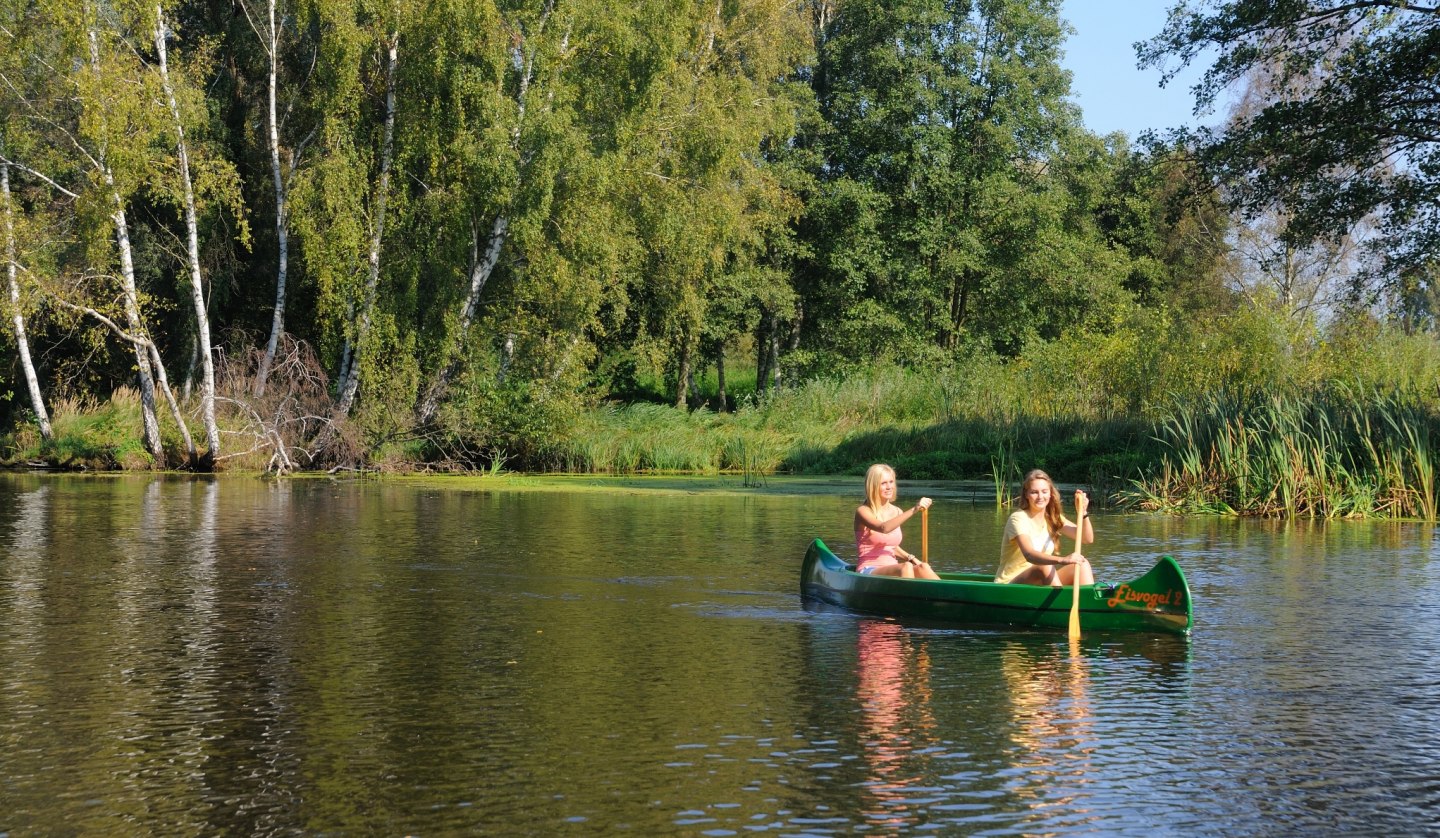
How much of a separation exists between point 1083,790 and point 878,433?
79.9 feet

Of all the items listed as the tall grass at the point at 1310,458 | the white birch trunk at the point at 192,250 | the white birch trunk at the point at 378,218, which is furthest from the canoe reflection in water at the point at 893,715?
the white birch trunk at the point at 192,250

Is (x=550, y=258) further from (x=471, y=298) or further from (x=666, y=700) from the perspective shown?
(x=666, y=700)

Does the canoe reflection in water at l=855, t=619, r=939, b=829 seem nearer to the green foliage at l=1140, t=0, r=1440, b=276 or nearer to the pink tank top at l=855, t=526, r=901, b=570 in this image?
the pink tank top at l=855, t=526, r=901, b=570

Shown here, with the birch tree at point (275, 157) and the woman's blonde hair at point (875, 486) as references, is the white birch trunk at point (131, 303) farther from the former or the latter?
the woman's blonde hair at point (875, 486)

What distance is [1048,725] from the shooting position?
7.63m

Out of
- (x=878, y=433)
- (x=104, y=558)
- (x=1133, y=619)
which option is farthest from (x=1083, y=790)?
(x=878, y=433)

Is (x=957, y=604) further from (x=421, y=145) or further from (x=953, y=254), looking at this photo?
(x=953, y=254)

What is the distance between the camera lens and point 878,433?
30.6m

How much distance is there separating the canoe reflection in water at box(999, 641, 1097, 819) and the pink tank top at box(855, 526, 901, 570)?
194 cm

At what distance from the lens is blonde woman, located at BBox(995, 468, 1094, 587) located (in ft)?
35.1

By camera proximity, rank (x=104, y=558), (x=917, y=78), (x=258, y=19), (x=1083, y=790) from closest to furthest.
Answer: (x=1083, y=790), (x=104, y=558), (x=258, y=19), (x=917, y=78)

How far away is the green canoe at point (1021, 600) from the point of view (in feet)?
33.3

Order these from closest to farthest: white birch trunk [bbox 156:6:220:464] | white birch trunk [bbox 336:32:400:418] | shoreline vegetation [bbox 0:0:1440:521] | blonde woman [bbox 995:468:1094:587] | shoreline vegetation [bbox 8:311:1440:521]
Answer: blonde woman [bbox 995:468:1094:587] < shoreline vegetation [bbox 8:311:1440:521] < shoreline vegetation [bbox 0:0:1440:521] < white birch trunk [bbox 156:6:220:464] < white birch trunk [bbox 336:32:400:418]

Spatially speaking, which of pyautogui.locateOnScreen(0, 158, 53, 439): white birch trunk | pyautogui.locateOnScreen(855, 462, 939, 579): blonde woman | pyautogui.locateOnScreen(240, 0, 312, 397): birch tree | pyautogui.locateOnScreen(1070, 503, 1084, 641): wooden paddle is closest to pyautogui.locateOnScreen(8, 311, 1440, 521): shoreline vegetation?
pyautogui.locateOnScreen(0, 158, 53, 439): white birch trunk
